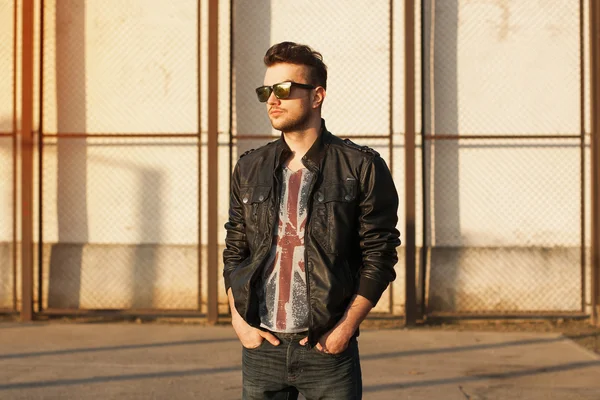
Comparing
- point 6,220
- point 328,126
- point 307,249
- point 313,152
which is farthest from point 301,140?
point 6,220

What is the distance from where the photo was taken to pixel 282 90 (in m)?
3.06

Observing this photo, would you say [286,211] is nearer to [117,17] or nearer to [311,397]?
[311,397]

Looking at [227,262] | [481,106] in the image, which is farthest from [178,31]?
[227,262]

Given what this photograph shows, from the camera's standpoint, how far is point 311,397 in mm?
3074

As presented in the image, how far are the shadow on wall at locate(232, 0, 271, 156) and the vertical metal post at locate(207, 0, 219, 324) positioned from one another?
438 millimetres

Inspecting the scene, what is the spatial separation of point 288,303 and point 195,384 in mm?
3883

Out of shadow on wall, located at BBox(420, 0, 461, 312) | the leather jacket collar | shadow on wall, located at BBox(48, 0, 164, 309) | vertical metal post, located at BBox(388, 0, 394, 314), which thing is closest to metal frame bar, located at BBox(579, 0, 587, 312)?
shadow on wall, located at BBox(420, 0, 461, 312)

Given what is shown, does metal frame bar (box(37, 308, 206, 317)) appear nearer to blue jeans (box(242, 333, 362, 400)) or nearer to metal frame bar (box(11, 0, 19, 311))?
metal frame bar (box(11, 0, 19, 311))

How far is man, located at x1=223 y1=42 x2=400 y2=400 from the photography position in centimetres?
301

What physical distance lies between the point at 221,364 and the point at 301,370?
4.56 meters

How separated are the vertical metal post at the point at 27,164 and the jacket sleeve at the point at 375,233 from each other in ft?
24.9

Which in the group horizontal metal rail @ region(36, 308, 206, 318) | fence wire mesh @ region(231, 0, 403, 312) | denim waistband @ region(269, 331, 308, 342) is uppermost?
fence wire mesh @ region(231, 0, 403, 312)

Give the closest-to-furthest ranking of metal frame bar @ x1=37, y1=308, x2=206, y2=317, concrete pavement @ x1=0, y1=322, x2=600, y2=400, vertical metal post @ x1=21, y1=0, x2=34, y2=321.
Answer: concrete pavement @ x1=0, y1=322, x2=600, y2=400 < vertical metal post @ x1=21, y1=0, x2=34, y2=321 < metal frame bar @ x1=37, y1=308, x2=206, y2=317

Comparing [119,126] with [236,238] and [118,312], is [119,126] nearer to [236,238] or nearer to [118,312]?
[118,312]
